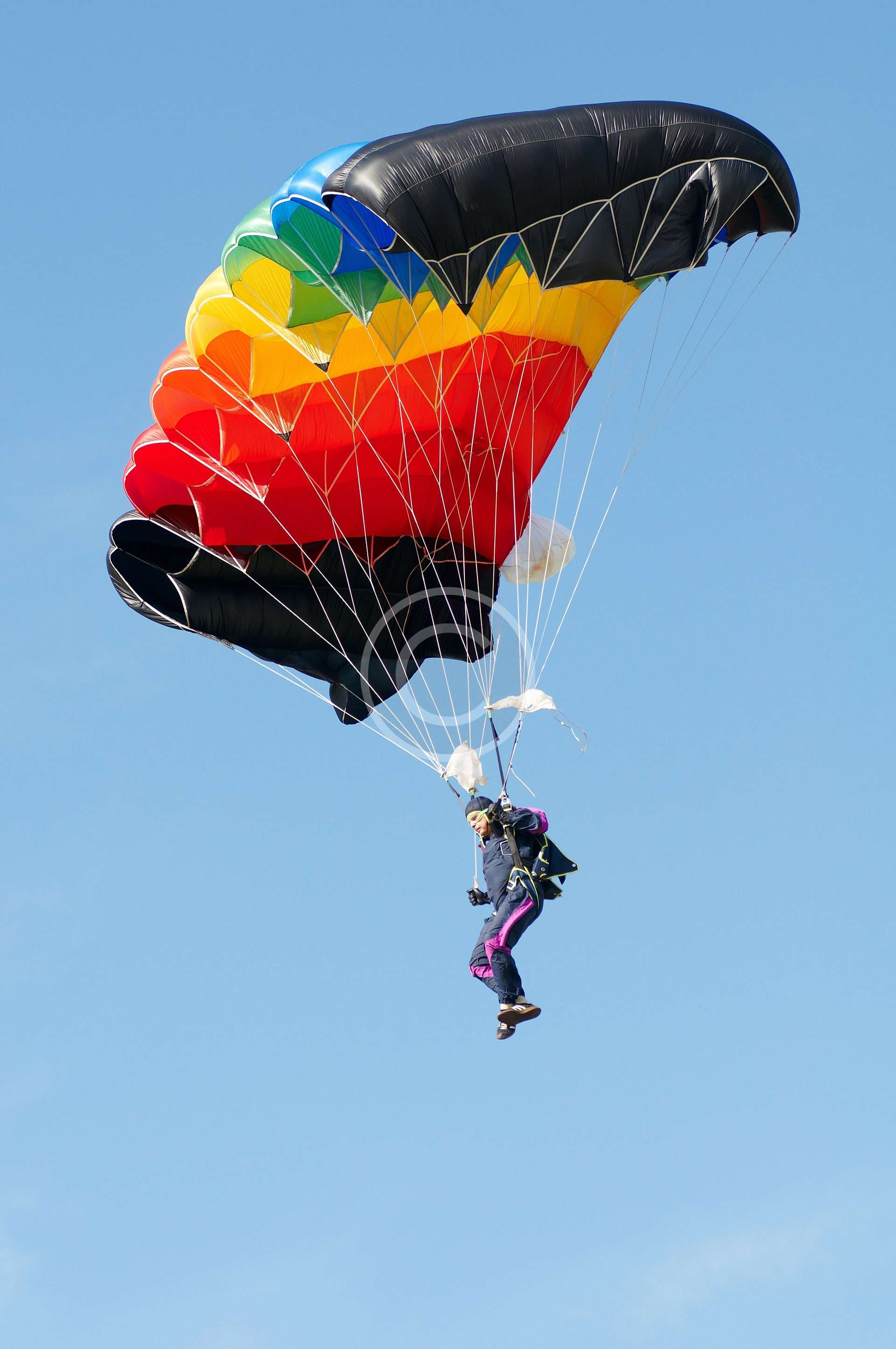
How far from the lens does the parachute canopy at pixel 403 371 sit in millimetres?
13008

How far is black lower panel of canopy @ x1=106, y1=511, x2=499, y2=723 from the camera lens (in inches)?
629

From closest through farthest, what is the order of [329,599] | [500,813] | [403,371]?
[500,813] < [403,371] < [329,599]

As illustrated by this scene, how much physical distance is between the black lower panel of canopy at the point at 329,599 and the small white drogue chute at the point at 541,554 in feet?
0.58

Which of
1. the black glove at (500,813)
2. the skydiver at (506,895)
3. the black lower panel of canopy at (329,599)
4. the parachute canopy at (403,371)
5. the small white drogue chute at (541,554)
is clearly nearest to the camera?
the parachute canopy at (403,371)

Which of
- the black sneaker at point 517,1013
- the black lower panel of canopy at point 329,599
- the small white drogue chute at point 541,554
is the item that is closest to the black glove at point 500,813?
the black sneaker at point 517,1013

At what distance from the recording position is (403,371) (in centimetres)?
1512

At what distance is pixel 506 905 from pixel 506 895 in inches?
3.3

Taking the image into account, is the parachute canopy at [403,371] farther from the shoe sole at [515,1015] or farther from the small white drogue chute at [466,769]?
the shoe sole at [515,1015]

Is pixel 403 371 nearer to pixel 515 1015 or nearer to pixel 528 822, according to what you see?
pixel 528 822

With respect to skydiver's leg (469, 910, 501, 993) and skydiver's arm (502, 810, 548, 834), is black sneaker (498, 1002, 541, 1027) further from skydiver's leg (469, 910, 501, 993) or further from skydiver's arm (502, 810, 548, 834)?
skydiver's arm (502, 810, 548, 834)

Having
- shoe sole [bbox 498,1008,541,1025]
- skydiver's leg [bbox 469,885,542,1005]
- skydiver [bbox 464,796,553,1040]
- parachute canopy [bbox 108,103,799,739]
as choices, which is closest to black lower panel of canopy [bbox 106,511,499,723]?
parachute canopy [bbox 108,103,799,739]

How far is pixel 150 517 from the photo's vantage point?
1576 cm

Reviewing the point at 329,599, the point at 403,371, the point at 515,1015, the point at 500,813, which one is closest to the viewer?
the point at 515,1015

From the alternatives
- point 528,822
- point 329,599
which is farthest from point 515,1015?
point 329,599
